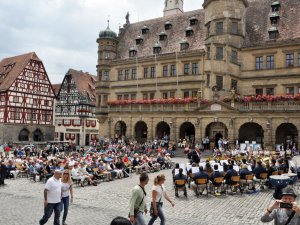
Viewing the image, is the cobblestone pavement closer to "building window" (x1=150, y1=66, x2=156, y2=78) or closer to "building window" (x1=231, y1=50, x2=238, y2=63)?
"building window" (x1=231, y1=50, x2=238, y2=63)

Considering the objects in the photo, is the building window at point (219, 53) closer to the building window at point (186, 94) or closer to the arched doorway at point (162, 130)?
the building window at point (186, 94)

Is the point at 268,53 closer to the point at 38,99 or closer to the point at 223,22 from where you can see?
the point at 223,22

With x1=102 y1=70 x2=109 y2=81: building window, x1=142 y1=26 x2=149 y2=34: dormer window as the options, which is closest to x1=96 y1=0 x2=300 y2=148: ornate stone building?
x1=142 y1=26 x2=149 y2=34: dormer window

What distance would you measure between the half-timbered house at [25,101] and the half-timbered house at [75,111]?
331cm

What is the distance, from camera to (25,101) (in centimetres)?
5738

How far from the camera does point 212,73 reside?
128 ft

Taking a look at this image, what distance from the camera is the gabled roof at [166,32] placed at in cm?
4588

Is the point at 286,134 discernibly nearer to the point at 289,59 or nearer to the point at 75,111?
the point at 289,59

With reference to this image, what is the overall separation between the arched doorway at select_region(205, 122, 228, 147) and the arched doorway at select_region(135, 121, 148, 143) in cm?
1028

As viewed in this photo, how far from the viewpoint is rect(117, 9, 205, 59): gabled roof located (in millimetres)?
45875

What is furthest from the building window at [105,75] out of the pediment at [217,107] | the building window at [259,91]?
the building window at [259,91]

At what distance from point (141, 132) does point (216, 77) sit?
1359 cm

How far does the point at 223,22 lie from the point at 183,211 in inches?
1239

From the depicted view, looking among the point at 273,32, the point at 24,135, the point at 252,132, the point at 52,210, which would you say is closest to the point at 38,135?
the point at 24,135
